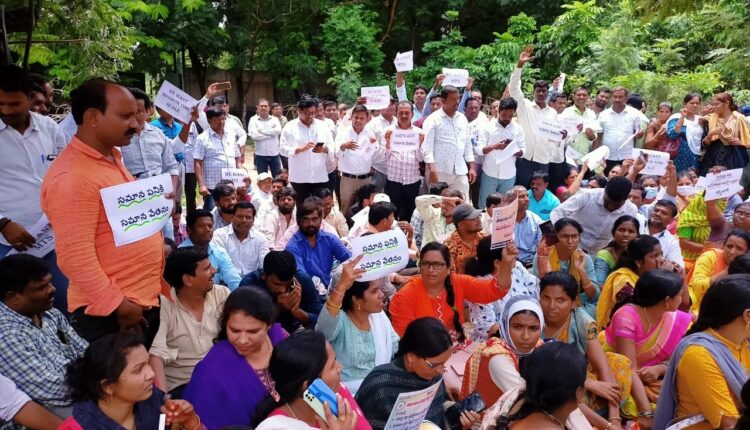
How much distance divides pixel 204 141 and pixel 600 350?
15.5ft

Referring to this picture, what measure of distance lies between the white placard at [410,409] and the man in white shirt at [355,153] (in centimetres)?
484

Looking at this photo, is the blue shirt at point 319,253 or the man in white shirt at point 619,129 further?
the man in white shirt at point 619,129

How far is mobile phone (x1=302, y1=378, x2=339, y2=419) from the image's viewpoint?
6.88ft

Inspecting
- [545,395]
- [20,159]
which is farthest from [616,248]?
[20,159]

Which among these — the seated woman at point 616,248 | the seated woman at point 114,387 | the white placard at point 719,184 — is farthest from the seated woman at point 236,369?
the white placard at point 719,184

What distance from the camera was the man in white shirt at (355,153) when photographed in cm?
730

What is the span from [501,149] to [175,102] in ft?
11.8

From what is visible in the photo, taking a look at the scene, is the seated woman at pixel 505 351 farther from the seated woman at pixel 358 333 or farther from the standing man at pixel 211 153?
the standing man at pixel 211 153

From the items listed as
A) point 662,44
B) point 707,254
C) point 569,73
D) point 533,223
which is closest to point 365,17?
point 569,73

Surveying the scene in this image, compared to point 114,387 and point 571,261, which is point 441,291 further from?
point 114,387

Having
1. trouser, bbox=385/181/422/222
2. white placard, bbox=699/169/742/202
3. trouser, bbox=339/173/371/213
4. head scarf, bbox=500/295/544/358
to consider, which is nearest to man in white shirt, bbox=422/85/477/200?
trouser, bbox=385/181/422/222

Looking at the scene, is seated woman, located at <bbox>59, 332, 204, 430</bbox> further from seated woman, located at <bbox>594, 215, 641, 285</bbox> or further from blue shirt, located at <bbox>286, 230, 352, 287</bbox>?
seated woman, located at <bbox>594, 215, 641, 285</bbox>

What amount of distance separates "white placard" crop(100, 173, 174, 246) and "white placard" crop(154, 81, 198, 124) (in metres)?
2.72

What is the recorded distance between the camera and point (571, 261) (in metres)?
4.67
